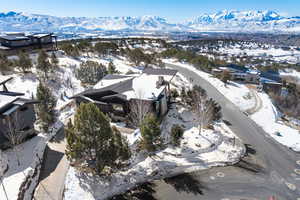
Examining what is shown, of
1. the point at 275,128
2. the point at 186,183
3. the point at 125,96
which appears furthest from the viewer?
the point at 275,128

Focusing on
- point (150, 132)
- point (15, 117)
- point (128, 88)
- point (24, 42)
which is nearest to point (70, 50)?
point (24, 42)

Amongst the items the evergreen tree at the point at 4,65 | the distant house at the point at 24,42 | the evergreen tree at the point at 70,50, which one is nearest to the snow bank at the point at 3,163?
the evergreen tree at the point at 4,65

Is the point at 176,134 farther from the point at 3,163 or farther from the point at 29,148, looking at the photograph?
the point at 3,163

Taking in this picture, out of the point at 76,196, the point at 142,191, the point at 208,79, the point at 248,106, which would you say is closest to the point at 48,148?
the point at 76,196

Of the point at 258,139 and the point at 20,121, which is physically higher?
the point at 20,121

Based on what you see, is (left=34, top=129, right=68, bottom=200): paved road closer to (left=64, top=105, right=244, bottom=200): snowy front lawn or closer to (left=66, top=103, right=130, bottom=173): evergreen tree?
(left=64, top=105, right=244, bottom=200): snowy front lawn

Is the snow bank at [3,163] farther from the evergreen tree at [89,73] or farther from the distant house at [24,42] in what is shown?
the distant house at [24,42]

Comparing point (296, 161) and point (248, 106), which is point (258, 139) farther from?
point (248, 106)
